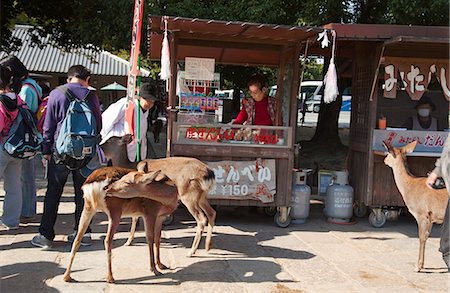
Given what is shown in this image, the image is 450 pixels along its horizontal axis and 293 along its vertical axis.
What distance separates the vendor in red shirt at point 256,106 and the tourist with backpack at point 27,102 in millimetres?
2854

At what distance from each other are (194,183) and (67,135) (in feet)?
4.81

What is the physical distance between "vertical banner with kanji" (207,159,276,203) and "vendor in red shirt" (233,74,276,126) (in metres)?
0.93

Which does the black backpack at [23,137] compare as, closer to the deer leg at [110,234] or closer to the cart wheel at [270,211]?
the deer leg at [110,234]

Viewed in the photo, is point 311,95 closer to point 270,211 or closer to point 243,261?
point 270,211

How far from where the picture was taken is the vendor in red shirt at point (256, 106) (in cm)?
721

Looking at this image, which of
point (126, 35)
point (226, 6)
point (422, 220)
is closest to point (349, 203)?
point (422, 220)

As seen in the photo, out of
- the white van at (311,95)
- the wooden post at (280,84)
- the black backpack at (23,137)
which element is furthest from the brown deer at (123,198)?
the white van at (311,95)

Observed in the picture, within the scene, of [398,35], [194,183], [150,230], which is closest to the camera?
[150,230]

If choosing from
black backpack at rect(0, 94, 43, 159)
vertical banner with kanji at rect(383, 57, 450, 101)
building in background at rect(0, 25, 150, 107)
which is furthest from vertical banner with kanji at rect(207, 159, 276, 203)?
building in background at rect(0, 25, 150, 107)

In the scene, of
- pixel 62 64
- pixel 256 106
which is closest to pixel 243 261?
pixel 256 106

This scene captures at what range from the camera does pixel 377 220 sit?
698 cm

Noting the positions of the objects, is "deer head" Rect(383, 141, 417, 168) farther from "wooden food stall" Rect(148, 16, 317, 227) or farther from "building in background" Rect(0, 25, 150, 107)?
"building in background" Rect(0, 25, 150, 107)

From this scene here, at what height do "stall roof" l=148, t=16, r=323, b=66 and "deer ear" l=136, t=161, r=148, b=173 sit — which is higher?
"stall roof" l=148, t=16, r=323, b=66

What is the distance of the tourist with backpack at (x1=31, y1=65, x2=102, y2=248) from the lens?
4938mm
